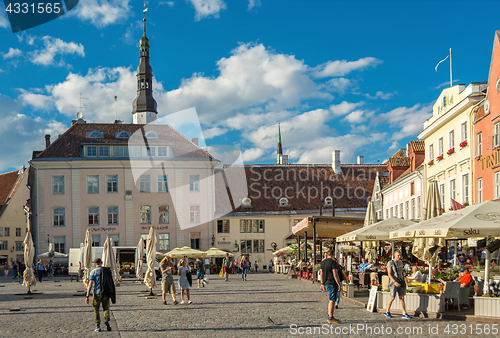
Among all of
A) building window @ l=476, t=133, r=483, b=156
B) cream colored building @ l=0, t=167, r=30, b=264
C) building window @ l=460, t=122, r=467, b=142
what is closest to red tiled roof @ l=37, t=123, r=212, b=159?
cream colored building @ l=0, t=167, r=30, b=264

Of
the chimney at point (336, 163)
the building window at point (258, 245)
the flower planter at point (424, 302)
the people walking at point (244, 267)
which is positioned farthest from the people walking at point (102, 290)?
the chimney at point (336, 163)

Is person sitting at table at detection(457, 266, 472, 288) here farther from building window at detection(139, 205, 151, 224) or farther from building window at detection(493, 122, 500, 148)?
building window at detection(139, 205, 151, 224)

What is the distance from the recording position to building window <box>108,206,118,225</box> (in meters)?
55.8

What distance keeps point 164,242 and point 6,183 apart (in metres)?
41.2

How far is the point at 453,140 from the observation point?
1238 inches

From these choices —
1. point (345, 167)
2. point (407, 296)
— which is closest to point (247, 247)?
point (345, 167)

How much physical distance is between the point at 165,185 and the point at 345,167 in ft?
78.1

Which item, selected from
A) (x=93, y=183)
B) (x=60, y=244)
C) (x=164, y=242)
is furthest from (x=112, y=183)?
(x=164, y=242)

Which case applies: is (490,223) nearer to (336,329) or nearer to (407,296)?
(407,296)

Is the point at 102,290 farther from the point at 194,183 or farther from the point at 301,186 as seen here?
the point at 301,186

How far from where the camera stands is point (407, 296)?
15023 mm

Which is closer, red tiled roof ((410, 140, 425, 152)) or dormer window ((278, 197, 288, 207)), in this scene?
red tiled roof ((410, 140, 425, 152))

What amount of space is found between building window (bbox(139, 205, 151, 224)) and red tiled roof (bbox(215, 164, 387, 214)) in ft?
25.1

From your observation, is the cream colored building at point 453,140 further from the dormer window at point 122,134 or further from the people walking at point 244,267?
the dormer window at point 122,134
